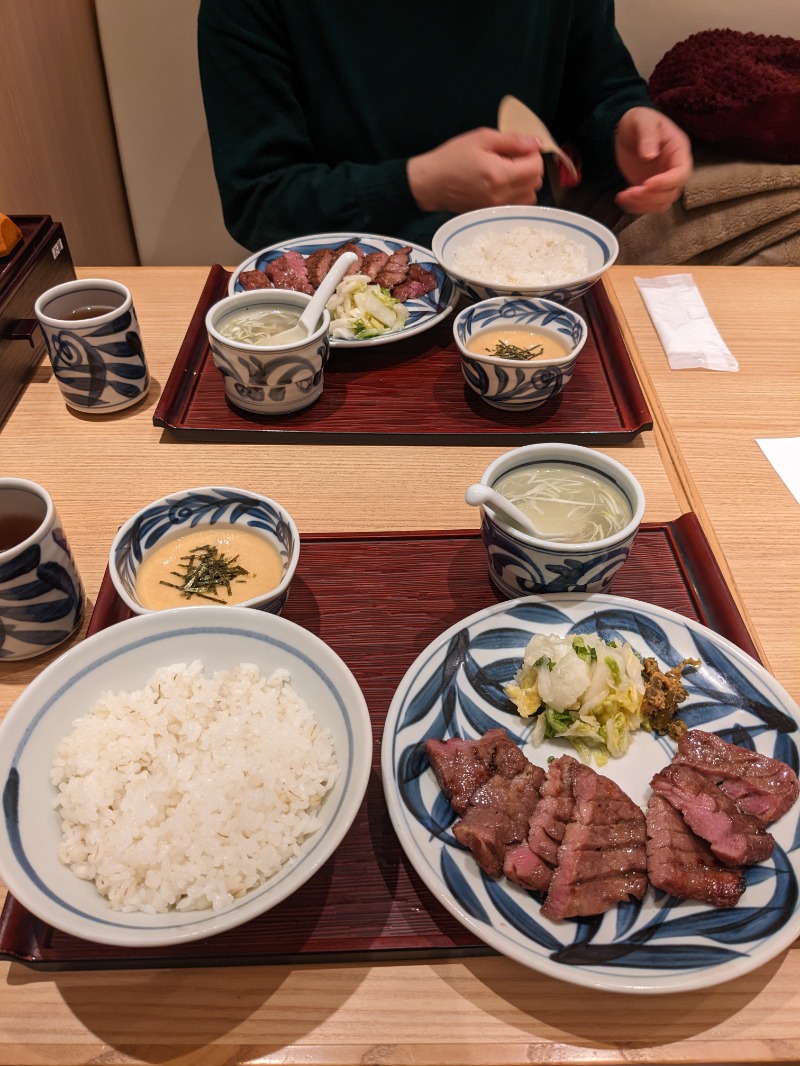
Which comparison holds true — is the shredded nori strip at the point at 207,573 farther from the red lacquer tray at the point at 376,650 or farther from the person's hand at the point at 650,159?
the person's hand at the point at 650,159

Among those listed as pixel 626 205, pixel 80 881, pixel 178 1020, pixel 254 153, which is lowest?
pixel 178 1020

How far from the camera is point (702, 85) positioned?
3121 millimetres

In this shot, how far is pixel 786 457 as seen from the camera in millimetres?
1853

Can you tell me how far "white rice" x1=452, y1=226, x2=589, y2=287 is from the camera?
2209 mm

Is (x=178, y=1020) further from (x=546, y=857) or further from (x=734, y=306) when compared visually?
(x=734, y=306)

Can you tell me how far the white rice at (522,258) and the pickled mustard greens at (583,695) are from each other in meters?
1.24

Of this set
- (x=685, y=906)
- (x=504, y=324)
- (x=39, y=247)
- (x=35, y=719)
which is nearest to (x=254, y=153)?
(x=39, y=247)

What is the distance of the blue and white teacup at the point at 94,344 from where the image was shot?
1.78 meters

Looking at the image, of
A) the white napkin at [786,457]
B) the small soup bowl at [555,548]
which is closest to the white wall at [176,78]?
the white napkin at [786,457]

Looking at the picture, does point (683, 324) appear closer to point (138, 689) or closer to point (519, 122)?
point (519, 122)

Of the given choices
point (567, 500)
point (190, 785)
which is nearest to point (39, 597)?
point (190, 785)

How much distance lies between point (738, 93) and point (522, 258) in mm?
1605

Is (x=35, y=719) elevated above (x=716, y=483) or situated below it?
above

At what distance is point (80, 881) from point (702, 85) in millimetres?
3534
